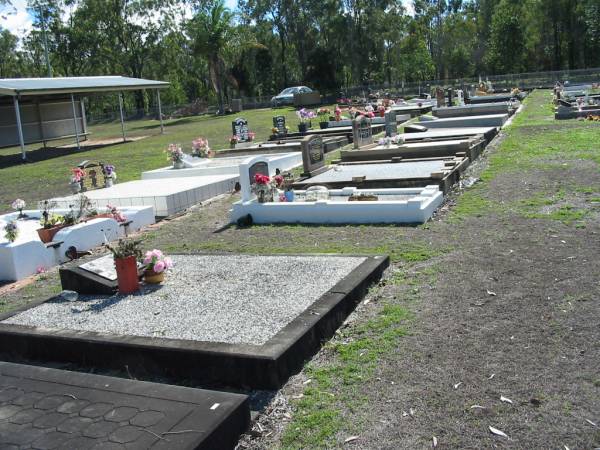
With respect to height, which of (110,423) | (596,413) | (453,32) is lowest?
(596,413)

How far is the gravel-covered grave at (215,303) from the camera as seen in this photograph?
19.0 feet

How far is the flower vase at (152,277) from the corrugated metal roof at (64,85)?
22.0 m

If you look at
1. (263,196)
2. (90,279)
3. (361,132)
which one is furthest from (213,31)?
(90,279)

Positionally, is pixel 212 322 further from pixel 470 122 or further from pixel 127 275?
pixel 470 122

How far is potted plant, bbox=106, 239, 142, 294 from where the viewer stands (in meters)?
7.11

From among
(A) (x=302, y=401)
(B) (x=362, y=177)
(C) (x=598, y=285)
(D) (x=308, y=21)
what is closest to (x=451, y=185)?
(B) (x=362, y=177)

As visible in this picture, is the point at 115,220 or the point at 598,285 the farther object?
the point at 115,220

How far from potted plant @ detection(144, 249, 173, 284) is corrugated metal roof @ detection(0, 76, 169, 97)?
21983mm

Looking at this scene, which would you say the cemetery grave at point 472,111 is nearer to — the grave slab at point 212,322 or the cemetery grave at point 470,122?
the cemetery grave at point 470,122

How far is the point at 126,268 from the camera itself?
7.15 metres

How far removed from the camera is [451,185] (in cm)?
1240

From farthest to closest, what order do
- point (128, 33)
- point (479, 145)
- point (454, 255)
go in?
1. point (128, 33)
2. point (479, 145)
3. point (454, 255)

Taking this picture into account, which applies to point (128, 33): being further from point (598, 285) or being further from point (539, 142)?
point (598, 285)

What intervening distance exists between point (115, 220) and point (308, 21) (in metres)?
56.9
